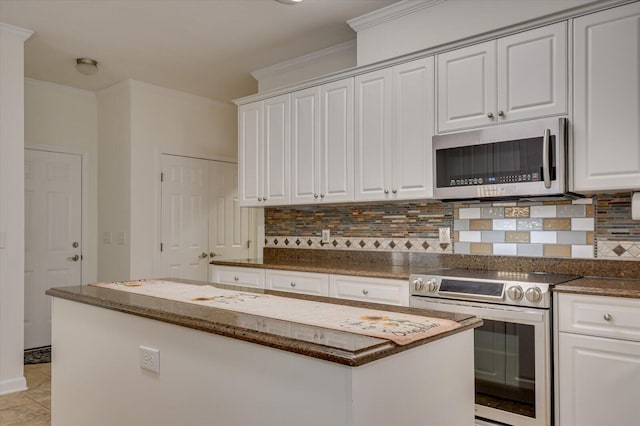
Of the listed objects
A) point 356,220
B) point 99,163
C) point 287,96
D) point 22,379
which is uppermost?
point 287,96

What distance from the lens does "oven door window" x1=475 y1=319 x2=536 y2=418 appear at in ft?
8.02

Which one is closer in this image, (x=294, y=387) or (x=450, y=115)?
(x=294, y=387)

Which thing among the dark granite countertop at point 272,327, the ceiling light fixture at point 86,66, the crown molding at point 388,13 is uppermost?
the crown molding at point 388,13

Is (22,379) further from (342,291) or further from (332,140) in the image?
(332,140)

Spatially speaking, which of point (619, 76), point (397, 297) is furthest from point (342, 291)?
point (619, 76)

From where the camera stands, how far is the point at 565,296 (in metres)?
2.35

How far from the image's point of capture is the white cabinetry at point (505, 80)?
261 cm

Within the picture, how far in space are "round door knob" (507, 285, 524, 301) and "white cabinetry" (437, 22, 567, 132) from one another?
0.94m

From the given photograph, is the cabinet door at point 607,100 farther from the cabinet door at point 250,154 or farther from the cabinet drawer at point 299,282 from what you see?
the cabinet door at point 250,154

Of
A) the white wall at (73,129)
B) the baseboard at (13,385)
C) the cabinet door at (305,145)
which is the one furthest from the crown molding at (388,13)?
the baseboard at (13,385)

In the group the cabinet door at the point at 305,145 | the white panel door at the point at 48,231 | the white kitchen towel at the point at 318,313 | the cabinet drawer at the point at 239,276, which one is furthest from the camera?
the white panel door at the point at 48,231

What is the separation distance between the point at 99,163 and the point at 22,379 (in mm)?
2342

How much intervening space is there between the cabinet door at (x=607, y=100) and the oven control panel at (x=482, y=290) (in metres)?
0.61

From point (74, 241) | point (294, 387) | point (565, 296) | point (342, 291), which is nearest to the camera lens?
point (294, 387)
